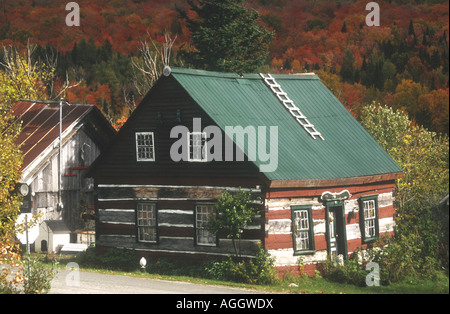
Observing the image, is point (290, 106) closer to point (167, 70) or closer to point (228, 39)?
point (167, 70)

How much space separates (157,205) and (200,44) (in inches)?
776

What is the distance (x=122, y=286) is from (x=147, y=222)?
21.4ft

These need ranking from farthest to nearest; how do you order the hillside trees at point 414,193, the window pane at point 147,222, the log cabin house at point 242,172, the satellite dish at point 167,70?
the window pane at point 147,222
the satellite dish at point 167,70
the hillside trees at point 414,193
the log cabin house at point 242,172

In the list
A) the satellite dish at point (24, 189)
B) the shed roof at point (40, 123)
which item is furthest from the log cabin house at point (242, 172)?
the shed roof at point (40, 123)

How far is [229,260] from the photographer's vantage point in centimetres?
2745

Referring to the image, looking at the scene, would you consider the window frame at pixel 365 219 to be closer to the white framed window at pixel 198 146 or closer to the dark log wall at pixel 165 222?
the dark log wall at pixel 165 222

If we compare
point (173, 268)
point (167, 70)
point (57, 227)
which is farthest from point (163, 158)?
point (57, 227)

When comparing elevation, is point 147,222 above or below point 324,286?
above

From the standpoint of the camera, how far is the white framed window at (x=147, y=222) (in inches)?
1208

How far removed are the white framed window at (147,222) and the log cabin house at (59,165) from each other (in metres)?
5.84

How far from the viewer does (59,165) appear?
37094 mm

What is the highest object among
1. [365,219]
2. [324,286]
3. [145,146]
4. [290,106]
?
[290,106]

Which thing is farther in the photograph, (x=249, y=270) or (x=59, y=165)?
(x=59, y=165)
